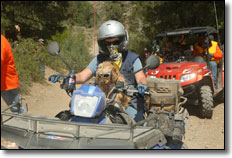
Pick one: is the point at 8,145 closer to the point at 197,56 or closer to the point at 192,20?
the point at 197,56

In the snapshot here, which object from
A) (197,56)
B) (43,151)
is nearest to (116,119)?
(43,151)

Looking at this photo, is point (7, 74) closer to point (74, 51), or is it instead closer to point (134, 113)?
point (134, 113)

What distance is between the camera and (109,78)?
336cm

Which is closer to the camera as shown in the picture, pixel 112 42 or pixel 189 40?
pixel 112 42

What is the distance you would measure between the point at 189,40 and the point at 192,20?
5.92 meters

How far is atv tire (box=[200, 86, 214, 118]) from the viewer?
767 cm

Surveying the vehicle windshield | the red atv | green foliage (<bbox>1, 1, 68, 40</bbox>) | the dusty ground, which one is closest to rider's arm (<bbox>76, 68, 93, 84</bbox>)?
the dusty ground

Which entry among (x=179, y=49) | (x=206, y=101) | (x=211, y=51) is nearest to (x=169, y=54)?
(x=179, y=49)

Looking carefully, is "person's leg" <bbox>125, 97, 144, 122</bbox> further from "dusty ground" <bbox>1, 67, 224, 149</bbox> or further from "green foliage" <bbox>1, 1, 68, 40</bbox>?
"green foliage" <bbox>1, 1, 68, 40</bbox>

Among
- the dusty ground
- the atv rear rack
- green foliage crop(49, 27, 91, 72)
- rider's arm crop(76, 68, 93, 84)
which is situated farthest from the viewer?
green foliage crop(49, 27, 91, 72)

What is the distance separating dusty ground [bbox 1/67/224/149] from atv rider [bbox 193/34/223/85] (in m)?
1.31

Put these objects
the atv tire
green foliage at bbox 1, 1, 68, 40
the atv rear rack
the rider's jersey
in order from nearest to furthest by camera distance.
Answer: the atv rear rack → the rider's jersey → the atv tire → green foliage at bbox 1, 1, 68, 40

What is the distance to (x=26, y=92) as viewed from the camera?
9844mm

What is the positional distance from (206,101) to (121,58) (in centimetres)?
465
